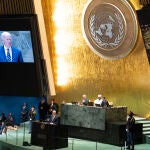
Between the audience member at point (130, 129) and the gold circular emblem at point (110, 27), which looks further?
the gold circular emblem at point (110, 27)

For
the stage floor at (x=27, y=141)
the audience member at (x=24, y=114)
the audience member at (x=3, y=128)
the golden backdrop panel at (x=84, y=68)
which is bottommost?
the stage floor at (x=27, y=141)

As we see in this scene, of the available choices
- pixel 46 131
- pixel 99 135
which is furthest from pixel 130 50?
pixel 46 131

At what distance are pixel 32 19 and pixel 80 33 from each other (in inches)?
93.3

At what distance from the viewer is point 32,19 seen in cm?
2319

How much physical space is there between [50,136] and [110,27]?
244 inches

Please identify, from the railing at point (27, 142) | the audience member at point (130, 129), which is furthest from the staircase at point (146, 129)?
the audience member at point (130, 129)

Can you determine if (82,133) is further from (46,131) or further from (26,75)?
(26,75)

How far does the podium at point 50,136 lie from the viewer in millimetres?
18266

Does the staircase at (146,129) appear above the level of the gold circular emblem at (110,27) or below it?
below

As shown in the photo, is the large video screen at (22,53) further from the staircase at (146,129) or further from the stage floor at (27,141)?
the staircase at (146,129)

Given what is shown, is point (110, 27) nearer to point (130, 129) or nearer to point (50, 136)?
point (130, 129)

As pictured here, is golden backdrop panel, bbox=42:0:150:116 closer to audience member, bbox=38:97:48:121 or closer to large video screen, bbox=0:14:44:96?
large video screen, bbox=0:14:44:96

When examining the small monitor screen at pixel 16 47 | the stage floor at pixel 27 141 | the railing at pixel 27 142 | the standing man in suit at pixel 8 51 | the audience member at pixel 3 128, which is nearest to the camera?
the stage floor at pixel 27 141

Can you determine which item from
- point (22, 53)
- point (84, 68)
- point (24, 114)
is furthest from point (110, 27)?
point (24, 114)
